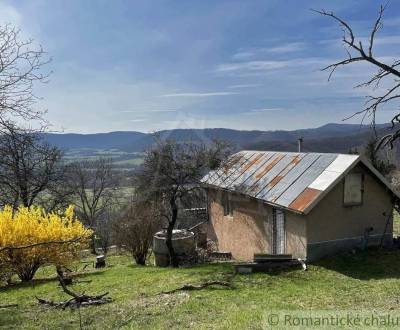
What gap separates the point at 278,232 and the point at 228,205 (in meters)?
5.95

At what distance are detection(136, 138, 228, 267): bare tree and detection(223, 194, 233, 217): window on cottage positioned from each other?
3070 millimetres

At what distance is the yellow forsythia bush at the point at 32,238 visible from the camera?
59.1 ft

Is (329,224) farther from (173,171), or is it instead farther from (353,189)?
(173,171)

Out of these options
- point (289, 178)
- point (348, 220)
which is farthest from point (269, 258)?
point (289, 178)

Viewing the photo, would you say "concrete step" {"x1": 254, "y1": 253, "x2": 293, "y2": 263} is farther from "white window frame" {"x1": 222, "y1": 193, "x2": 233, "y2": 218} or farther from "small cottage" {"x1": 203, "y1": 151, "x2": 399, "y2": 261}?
"white window frame" {"x1": 222, "y1": 193, "x2": 233, "y2": 218}

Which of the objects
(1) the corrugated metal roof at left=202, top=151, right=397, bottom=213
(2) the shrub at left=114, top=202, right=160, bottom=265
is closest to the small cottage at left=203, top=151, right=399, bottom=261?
(1) the corrugated metal roof at left=202, top=151, right=397, bottom=213

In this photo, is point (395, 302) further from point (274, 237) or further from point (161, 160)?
point (161, 160)

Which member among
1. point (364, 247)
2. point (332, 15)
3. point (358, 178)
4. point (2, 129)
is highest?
point (332, 15)

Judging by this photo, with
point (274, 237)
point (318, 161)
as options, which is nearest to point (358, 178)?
point (318, 161)

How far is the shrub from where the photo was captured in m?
25.2

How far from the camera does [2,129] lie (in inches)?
316

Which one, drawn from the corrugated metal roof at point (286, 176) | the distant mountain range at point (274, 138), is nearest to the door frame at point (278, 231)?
the corrugated metal roof at point (286, 176)

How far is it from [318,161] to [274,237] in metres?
3.80

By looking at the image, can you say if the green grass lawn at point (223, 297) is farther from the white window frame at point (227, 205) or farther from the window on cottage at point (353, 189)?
the white window frame at point (227, 205)
